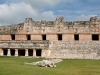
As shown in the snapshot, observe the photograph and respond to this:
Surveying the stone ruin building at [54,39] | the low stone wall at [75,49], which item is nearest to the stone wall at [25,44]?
the stone ruin building at [54,39]

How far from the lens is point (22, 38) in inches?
1452

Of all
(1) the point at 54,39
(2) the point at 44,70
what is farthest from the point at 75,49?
(2) the point at 44,70

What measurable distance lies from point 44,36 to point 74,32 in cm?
598

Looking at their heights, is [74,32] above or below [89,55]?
above

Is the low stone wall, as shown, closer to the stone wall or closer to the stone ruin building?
the stone ruin building

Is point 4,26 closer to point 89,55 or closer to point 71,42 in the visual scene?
point 71,42

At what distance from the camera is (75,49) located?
30.8 m

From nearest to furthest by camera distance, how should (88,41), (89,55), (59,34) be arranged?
(89,55)
(88,41)
(59,34)

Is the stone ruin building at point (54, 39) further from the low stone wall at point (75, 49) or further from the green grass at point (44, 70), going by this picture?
the green grass at point (44, 70)

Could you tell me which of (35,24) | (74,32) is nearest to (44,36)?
(35,24)

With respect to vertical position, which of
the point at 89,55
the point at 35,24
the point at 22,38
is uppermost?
the point at 35,24

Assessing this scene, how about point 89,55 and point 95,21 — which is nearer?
point 89,55

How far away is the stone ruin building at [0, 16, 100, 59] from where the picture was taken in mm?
30594

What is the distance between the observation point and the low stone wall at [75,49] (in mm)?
29656
